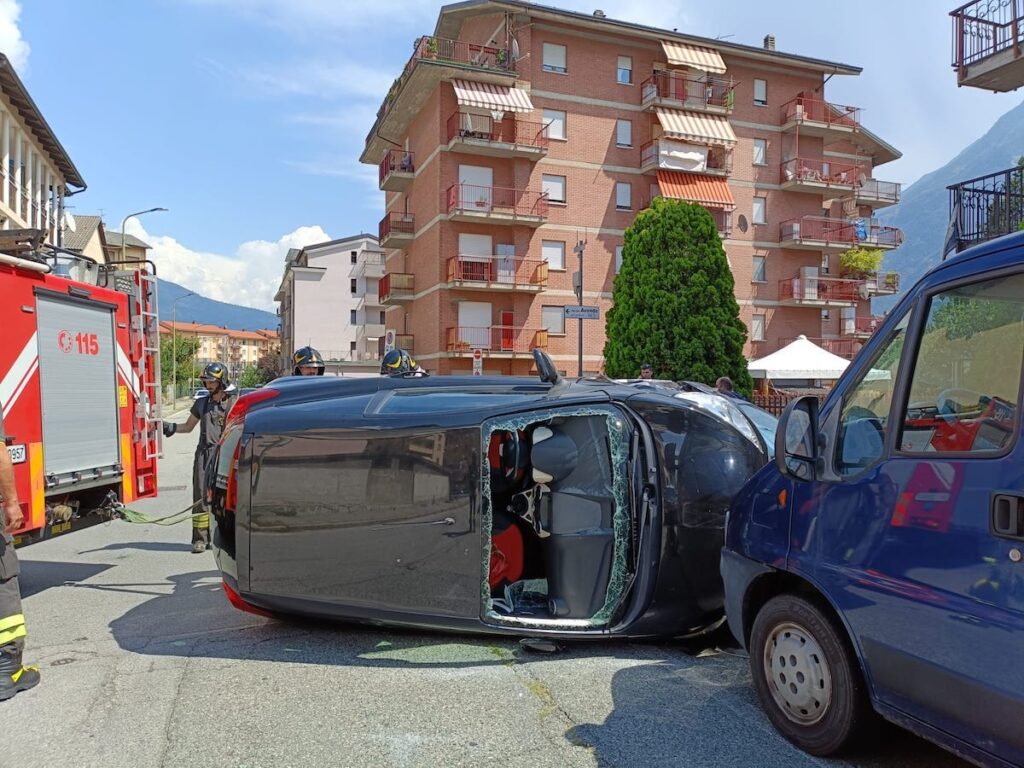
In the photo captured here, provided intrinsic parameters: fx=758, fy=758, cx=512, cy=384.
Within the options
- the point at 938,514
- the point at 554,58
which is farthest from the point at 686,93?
the point at 938,514

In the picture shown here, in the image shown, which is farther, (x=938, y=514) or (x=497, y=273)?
(x=497, y=273)

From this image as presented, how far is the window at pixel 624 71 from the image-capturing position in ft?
116

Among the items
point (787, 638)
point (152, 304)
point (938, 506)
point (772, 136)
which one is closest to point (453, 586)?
point (787, 638)

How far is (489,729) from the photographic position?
3314 mm

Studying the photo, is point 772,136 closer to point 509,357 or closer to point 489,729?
point 509,357

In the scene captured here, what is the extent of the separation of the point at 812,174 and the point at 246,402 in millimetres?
39133

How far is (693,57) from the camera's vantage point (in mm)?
35344

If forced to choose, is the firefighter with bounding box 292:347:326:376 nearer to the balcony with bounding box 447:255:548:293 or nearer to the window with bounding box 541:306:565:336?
the balcony with bounding box 447:255:548:293

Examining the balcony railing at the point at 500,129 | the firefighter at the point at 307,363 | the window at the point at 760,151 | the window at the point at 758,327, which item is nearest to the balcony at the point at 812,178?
the window at the point at 760,151

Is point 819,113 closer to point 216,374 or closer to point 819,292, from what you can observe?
point 819,292

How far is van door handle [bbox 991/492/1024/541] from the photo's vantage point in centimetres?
222

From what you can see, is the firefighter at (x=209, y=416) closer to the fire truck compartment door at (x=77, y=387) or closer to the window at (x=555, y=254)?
the fire truck compartment door at (x=77, y=387)

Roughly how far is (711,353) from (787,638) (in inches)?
837

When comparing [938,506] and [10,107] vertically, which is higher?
[10,107]
